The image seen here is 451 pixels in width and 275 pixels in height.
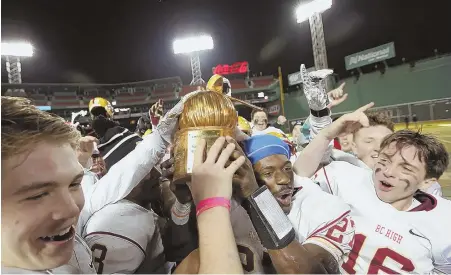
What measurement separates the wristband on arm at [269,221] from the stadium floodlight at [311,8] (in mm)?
12850

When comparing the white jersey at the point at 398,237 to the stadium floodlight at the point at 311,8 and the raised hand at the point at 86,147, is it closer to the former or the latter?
the raised hand at the point at 86,147

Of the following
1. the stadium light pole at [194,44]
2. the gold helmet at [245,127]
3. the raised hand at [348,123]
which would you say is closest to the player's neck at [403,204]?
the raised hand at [348,123]

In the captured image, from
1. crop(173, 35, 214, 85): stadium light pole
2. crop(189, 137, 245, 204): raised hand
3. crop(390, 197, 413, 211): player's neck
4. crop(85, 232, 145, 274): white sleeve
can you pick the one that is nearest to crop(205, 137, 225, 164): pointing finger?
crop(189, 137, 245, 204): raised hand

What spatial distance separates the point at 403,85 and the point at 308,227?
67.2 ft

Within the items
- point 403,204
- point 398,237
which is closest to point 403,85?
point 403,204

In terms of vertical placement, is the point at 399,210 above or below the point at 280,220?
below

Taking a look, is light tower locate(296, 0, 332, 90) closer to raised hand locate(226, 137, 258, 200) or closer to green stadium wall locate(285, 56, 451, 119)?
green stadium wall locate(285, 56, 451, 119)

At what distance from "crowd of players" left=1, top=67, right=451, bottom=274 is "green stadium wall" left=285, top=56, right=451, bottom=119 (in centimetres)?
1717

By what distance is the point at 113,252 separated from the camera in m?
1.21

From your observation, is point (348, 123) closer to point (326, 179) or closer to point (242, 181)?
point (326, 179)

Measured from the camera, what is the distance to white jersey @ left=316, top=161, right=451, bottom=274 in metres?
1.46

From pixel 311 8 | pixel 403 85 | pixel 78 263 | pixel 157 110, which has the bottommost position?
pixel 78 263

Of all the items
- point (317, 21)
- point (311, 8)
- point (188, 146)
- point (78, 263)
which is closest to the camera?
point (188, 146)

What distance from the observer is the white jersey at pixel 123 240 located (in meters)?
1.20
